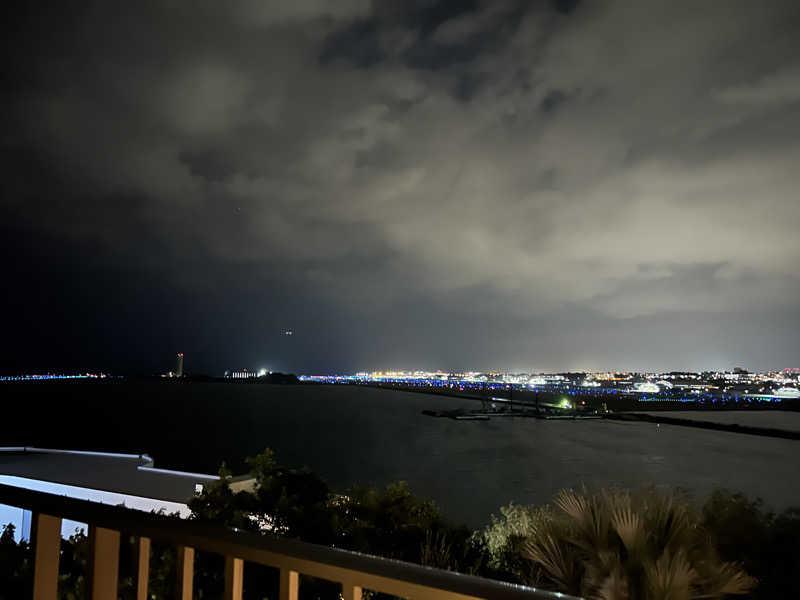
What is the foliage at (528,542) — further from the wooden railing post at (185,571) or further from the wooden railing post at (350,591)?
the wooden railing post at (350,591)

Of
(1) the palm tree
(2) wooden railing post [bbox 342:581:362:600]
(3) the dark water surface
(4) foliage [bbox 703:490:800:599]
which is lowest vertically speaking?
(3) the dark water surface

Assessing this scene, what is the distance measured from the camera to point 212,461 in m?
48.1

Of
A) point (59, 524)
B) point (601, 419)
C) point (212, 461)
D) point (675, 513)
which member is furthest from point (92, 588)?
point (601, 419)

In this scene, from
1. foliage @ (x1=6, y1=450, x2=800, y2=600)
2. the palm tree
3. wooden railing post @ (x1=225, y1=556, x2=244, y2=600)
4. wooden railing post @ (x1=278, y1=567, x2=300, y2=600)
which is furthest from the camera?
foliage @ (x1=6, y1=450, x2=800, y2=600)

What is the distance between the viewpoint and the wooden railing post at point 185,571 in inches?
50.5

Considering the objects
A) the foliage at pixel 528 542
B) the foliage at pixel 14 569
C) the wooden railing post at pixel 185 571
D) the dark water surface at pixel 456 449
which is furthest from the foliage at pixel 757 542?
the dark water surface at pixel 456 449

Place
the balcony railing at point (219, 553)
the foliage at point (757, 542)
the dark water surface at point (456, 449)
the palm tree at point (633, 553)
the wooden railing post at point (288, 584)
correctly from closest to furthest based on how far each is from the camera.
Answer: the balcony railing at point (219, 553) < the wooden railing post at point (288, 584) < the palm tree at point (633, 553) < the foliage at point (757, 542) < the dark water surface at point (456, 449)

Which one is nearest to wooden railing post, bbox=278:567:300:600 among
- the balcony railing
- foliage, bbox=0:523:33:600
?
the balcony railing

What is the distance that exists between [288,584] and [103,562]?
0.65m

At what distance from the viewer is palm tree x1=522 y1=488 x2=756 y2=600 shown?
3.43m

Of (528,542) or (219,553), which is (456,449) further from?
(219,553)

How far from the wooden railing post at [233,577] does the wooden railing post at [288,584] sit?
0.47ft

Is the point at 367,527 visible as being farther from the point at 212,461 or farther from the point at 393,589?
the point at 212,461

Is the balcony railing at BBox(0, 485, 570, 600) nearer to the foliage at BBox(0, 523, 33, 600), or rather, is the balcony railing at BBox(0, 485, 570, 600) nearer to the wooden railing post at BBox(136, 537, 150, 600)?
the wooden railing post at BBox(136, 537, 150, 600)
